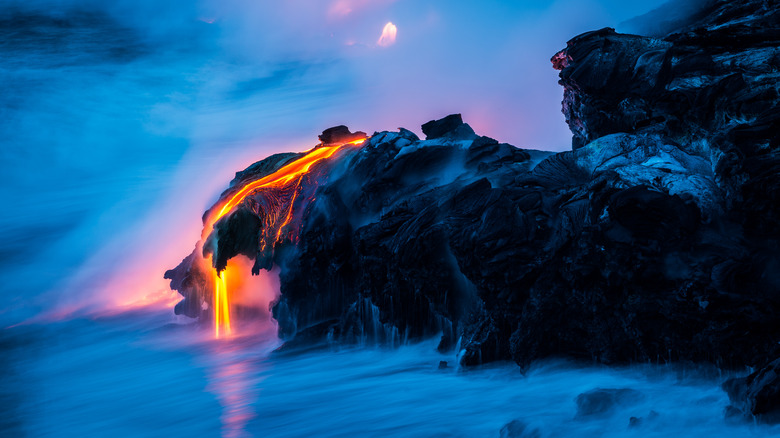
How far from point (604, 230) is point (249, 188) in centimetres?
957

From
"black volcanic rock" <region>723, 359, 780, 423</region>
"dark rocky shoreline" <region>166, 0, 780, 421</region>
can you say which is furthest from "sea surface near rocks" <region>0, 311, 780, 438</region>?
"dark rocky shoreline" <region>166, 0, 780, 421</region>

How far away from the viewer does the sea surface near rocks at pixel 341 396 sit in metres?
6.32

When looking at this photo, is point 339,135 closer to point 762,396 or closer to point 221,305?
point 221,305

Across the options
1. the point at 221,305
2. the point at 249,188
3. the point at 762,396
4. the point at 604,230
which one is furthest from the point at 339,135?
the point at 762,396

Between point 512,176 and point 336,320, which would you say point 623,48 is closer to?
point 512,176

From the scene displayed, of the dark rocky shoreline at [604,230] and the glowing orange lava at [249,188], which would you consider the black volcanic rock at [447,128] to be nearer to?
the dark rocky shoreline at [604,230]

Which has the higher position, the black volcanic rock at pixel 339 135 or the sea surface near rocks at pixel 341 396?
the black volcanic rock at pixel 339 135

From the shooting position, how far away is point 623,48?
977cm

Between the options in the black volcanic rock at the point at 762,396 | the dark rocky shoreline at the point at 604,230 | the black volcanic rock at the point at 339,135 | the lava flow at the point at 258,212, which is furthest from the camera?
the black volcanic rock at the point at 339,135

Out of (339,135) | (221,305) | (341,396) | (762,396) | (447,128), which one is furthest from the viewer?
(339,135)

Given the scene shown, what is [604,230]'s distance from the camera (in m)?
7.42

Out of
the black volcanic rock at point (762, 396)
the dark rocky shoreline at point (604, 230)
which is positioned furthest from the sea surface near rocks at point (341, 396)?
the dark rocky shoreline at point (604, 230)

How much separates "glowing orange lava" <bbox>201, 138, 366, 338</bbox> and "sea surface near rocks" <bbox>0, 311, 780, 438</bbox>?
1288 millimetres

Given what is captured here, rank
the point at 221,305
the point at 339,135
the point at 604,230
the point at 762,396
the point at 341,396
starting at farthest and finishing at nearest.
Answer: the point at 339,135 → the point at 221,305 → the point at 341,396 → the point at 604,230 → the point at 762,396
